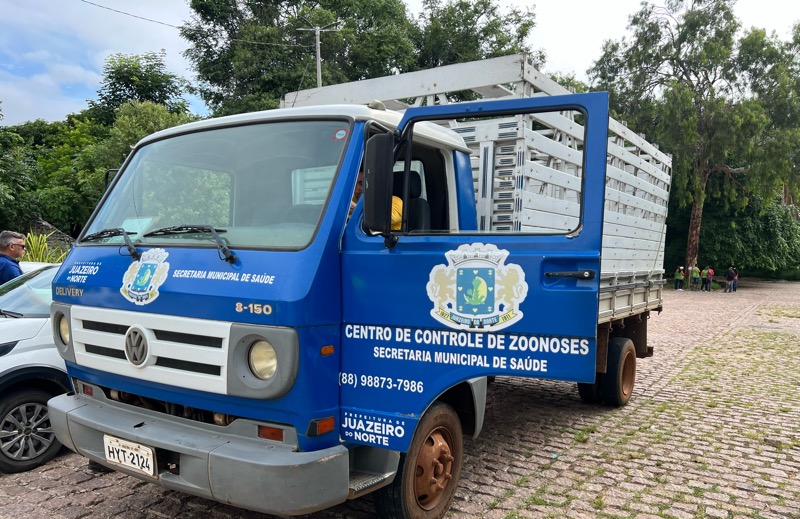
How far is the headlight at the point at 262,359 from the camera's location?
2.71 m

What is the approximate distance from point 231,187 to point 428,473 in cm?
199

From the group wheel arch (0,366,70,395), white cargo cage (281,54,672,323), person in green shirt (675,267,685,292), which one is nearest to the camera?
white cargo cage (281,54,672,323)

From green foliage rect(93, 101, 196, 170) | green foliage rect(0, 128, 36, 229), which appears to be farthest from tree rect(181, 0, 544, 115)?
green foliage rect(0, 128, 36, 229)

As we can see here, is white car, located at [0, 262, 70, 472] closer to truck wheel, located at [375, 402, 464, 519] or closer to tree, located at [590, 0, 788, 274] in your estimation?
truck wheel, located at [375, 402, 464, 519]

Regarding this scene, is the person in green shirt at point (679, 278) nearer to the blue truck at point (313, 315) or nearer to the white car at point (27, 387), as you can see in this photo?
the blue truck at point (313, 315)

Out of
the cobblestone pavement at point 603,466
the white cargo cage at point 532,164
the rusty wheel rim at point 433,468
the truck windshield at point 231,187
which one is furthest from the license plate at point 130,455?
the white cargo cage at point 532,164

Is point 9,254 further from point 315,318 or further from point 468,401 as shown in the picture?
point 468,401

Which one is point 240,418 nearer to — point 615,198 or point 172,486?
point 172,486

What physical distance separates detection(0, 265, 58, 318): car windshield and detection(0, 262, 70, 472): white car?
62mm

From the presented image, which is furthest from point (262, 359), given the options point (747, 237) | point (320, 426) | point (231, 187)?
point (747, 237)

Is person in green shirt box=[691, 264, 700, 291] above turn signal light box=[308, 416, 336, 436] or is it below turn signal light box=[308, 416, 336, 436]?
below

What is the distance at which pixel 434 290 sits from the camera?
9.48ft

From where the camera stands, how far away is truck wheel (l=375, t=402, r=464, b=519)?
3.10m

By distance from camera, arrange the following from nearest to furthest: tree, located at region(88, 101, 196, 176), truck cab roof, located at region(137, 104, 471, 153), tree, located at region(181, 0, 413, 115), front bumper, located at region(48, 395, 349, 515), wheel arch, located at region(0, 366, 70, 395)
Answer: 1. front bumper, located at region(48, 395, 349, 515)
2. truck cab roof, located at region(137, 104, 471, 153)
3. wheel arch, located at region(0, 366, 70, 395)
4. tree, located at region(88, 101, 196, 176)
5. tree, located at region(181, 0, 413, 115)
